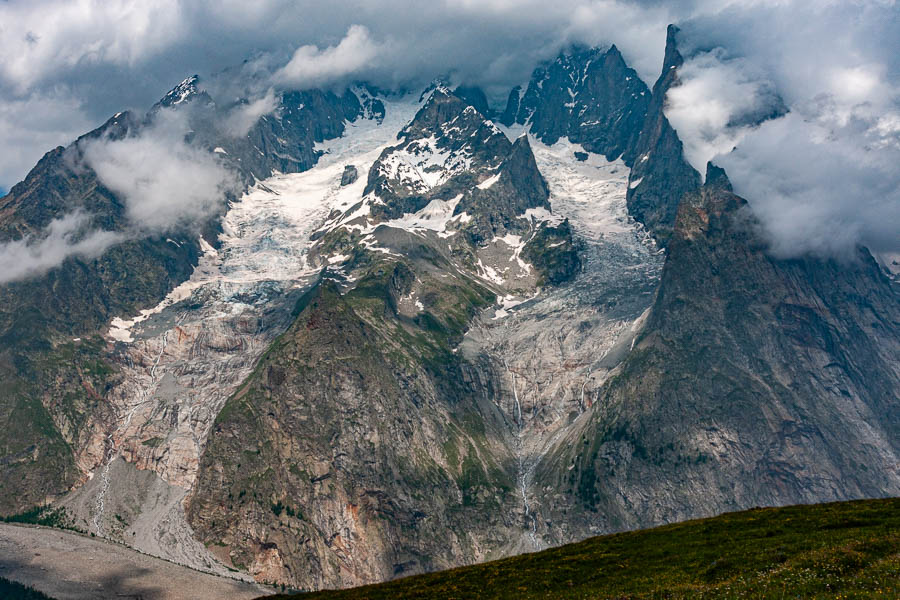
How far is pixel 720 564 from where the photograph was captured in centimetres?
6372

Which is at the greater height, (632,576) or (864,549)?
(864,549)

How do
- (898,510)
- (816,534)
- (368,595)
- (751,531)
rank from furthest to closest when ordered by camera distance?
(368,595), (751,531), (898,510), (816,534)

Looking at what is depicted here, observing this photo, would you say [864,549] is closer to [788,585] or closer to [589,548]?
[788,585]

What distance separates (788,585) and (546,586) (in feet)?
114

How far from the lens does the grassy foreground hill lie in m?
46.6

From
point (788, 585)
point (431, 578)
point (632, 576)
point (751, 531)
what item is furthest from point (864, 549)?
point (431, 578)

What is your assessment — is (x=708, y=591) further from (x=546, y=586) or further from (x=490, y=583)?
(x=490, y=583)

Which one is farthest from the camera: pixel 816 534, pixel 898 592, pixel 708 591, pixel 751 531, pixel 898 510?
pixel 751 531

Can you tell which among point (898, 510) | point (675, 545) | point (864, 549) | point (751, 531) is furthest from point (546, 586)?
point (898, 510)

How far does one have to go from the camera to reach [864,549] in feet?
172

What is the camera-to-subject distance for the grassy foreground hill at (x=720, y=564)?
153 feet

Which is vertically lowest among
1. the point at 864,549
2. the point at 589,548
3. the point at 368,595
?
the point at 368,595

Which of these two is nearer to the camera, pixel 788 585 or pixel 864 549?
pixel 788 585

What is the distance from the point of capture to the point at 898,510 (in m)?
73.8
